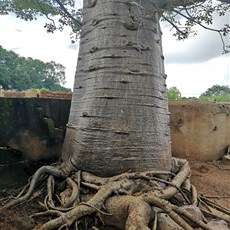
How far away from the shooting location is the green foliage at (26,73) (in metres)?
27.0

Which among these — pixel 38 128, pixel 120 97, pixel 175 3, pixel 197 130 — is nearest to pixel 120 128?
pixel 120 97

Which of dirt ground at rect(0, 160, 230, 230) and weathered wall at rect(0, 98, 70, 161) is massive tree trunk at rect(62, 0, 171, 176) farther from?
dirt ground at rect(0, 160, 230, 230)

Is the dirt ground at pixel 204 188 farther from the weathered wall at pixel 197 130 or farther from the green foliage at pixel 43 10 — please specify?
the green foliage at pixel 43 10

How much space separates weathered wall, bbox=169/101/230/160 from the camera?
495 cm

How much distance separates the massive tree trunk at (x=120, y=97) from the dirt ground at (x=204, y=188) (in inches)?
25.0

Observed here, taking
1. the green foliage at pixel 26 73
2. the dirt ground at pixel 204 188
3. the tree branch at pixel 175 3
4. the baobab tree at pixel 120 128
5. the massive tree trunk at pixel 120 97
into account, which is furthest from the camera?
the green foliage at pixel 26 73

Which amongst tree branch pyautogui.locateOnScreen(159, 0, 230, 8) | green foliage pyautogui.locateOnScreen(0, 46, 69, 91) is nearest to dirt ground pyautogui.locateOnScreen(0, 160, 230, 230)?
tree branch pyautogui.locateOnScreen(159, 0, 230, 8)

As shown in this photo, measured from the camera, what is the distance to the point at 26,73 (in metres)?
29.5

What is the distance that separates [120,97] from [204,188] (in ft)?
5.26

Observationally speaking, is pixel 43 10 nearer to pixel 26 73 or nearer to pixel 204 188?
pixel 204 188

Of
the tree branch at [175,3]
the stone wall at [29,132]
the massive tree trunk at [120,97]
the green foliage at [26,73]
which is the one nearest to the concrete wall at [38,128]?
the stone wall at [29,132]

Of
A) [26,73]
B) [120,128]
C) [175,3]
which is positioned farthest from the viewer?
→ [26,73]

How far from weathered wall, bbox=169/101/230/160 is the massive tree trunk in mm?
1933

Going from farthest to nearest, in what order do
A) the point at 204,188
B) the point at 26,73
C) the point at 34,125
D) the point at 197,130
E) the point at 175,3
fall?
the point at 26,73 < the point at 197,130 < the point at 204,188 < the point at 34,125 < the point at 175,3
